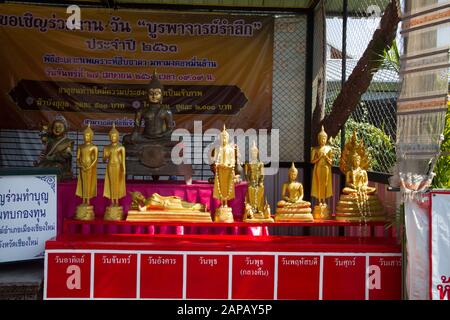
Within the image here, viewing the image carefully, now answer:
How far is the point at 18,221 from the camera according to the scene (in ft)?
11.3

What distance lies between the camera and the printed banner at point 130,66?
6477 millimetres

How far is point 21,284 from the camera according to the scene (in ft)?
10.5

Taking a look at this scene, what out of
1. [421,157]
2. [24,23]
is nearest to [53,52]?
[24,23]

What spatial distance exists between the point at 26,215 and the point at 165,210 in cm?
88

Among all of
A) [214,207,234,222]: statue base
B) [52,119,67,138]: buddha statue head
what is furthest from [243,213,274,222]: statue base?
[52,119,67,138]: buddha statue head

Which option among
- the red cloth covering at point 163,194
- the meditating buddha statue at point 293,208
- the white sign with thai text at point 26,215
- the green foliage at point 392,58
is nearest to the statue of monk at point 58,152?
the red cloth covering at point 163,194

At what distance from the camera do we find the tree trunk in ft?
14.2

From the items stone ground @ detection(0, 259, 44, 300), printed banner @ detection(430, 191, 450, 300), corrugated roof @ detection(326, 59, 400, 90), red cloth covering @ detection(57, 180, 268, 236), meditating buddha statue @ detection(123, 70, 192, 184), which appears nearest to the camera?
printed banner @ detection(430, 191, 450, 300)

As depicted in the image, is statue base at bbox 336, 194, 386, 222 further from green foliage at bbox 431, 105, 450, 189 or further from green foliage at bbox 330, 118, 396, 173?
green foliage at bbox 330, 118, 396, 173

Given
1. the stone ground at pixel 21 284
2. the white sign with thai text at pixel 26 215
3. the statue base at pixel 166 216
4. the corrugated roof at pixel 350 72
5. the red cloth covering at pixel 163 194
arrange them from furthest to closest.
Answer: the corrugated roof at pixel 350 72, the red cloth covering at pixel 163 194, the statue base at pixel 166 216, the white sign with thai text at pixel 26 215, the stone ground at pixel 21 284

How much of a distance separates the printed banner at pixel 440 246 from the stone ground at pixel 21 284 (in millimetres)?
2189

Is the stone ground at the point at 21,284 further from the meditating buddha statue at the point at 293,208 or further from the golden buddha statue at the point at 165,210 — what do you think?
the meditating buddha statue at the point at 293,208

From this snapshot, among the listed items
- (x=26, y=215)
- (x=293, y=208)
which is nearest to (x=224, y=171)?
(x=293, y=208)

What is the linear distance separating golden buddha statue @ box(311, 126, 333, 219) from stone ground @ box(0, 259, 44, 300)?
185 centimetres
